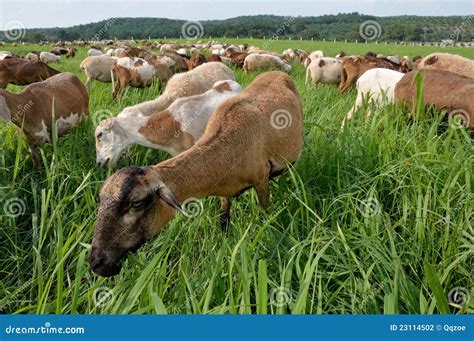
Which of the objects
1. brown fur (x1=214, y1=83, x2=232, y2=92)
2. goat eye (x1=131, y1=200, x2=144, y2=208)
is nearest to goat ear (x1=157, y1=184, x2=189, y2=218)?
goat eye (x1=131, y1=200, x2=144, y2=208)

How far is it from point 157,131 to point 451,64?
6.48 meters

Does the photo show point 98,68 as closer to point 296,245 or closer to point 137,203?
point 137,203

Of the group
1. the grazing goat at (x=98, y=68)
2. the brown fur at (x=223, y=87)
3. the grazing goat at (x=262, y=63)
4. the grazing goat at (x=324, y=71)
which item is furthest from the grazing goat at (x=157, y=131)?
the grazing goat at (x=262, y=63)

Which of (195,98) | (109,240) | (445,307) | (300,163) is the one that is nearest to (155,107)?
(195,98)

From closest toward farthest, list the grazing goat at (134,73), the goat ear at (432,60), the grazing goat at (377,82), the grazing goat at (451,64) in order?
the grazing goat at (377,82), the grazing goat at (451,64), the goat ear at (432,60), the grazing goat at (134,73)

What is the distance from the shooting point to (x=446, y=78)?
5320mm

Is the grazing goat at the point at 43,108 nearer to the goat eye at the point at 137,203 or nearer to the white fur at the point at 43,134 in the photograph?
the white fur at the point at 43,134

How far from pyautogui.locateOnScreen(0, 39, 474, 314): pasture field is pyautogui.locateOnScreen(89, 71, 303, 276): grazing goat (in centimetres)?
17

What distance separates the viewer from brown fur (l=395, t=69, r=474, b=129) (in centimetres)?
481

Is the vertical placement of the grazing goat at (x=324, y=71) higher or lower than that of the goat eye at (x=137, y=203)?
lower

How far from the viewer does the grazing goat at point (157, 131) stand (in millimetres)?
4582

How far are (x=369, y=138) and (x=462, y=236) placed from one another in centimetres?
154

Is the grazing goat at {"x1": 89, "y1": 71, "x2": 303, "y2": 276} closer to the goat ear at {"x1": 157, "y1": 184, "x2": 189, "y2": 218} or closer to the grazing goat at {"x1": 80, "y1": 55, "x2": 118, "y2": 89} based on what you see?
the goat ear at {"x1": 157, "y1": 184, "x2": 189, "y2": 218}

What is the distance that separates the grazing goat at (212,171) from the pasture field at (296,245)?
0.55 feet
